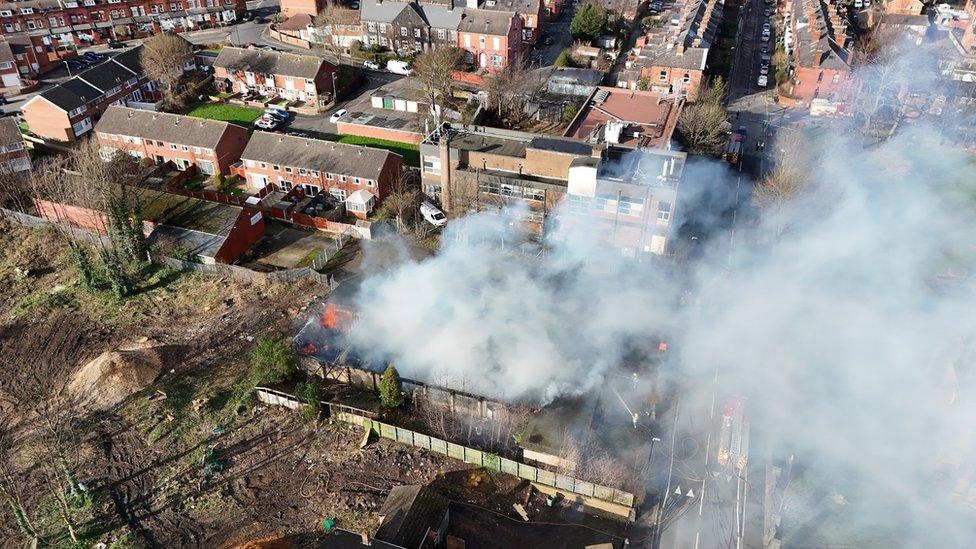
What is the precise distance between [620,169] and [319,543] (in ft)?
73.3

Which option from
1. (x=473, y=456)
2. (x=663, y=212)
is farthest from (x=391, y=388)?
(x=663, y=212)

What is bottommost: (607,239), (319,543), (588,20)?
(319,543)

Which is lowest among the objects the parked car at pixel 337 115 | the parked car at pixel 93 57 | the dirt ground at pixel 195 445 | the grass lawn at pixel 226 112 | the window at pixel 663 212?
the dirt ground at pixel 195 445

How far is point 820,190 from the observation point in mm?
37438

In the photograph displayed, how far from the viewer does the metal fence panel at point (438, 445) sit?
80.9 ft

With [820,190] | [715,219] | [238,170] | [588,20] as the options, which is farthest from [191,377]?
[588,20]

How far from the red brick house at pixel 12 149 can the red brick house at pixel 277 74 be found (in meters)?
17.5

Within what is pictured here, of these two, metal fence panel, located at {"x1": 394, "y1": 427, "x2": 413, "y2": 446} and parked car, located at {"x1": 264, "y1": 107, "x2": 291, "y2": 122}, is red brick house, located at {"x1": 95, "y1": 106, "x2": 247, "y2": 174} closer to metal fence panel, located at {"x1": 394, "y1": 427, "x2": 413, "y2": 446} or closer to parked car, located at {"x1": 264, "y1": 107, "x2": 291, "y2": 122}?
parked car, located at {"x1": 264, "y1": 107, "x2": 291, "y2": 122}

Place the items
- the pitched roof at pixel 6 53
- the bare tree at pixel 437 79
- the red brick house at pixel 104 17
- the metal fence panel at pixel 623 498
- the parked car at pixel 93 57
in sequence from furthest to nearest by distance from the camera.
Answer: the red brick house at pixel 104 17, the parked car at pixel 93 57, the pitched roof at pixel 6 53, the bare tree at pixel 437 79, the metal fence panel at pixel 623 498

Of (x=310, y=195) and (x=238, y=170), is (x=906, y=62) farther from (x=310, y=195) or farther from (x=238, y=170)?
(x=238, y=170)

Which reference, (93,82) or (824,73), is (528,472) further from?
(93,82)

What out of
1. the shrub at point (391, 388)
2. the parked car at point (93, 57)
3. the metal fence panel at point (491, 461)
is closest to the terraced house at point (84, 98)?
the parked car at point (93, 57)

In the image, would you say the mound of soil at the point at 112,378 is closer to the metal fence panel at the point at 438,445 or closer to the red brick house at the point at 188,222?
the red brick house at the point at 188,222

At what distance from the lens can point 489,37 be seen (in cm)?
5822
